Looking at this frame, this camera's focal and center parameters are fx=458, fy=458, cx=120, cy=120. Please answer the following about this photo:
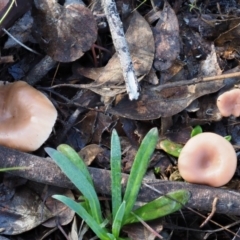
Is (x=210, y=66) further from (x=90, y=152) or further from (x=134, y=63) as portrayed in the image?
(x=90, y=152)

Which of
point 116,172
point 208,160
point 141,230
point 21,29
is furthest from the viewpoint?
point 21,29

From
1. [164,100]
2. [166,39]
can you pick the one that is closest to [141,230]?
[164,100]

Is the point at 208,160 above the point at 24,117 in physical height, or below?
below

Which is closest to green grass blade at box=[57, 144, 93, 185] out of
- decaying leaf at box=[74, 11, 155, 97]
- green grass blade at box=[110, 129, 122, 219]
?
green grass blade at box=[110, 129, 122, 219]

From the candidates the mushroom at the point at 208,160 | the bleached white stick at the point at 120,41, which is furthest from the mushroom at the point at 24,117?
the mushroom at the point at 208,160

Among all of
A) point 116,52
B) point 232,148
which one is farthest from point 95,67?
point 232,148

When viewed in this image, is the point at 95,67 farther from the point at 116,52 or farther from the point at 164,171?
the point at 164,171

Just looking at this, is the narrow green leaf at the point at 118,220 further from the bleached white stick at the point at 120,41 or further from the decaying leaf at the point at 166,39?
the decaying leaf at the point at 166,39
